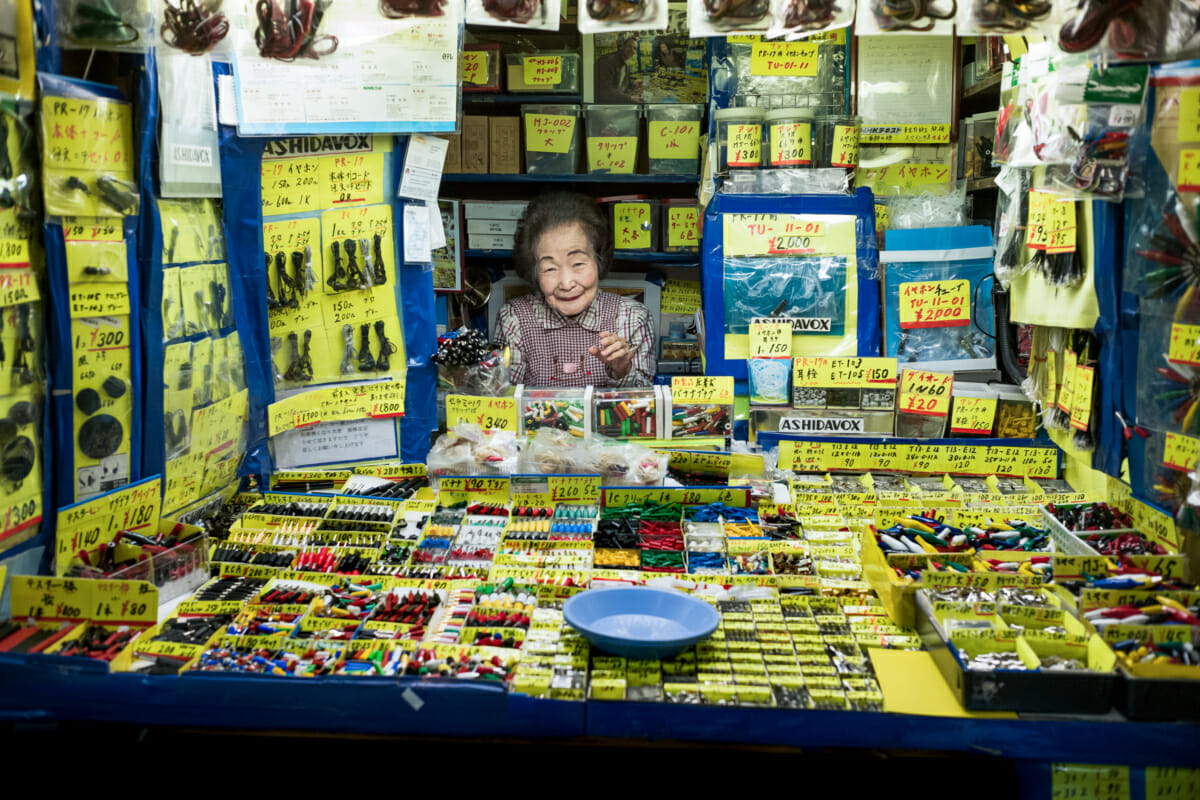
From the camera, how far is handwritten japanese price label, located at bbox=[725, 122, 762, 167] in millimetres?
3926

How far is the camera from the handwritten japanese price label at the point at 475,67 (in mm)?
4754

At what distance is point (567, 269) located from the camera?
450 centimetres

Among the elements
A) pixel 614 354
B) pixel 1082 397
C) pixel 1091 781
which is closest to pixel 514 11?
pixel 1082 397

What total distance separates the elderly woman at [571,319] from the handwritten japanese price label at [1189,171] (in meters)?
2.65

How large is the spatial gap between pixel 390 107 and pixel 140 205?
919mm

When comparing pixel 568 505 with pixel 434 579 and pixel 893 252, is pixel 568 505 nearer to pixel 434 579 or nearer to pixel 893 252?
pixel 434 579

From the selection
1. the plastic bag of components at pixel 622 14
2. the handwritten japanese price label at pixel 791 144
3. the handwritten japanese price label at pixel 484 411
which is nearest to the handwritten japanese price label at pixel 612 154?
the handwritten japanese price label at pixel 791 144

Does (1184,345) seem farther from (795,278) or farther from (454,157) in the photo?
(454,157)

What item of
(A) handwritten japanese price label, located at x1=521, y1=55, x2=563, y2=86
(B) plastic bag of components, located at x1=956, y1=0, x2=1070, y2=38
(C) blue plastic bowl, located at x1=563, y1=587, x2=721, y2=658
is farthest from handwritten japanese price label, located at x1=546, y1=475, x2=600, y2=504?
(A) handwritten japanese price label, located at x1=521, y1=55, x2=563, y2=86

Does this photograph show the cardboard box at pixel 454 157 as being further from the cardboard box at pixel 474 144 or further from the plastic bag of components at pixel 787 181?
the plastic bag of components at pixel 787 181

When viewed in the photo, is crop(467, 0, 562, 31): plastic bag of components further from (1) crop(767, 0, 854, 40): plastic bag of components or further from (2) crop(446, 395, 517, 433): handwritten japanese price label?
(2) crop(446, 395, 517, 433): handwritten japanese price label

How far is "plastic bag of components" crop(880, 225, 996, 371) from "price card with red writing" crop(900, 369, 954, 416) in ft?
1.29

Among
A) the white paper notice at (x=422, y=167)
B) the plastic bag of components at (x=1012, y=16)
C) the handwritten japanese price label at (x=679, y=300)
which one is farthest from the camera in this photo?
the handwritten japanese price label at (x=679, y=300)

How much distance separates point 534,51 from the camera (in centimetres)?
486
